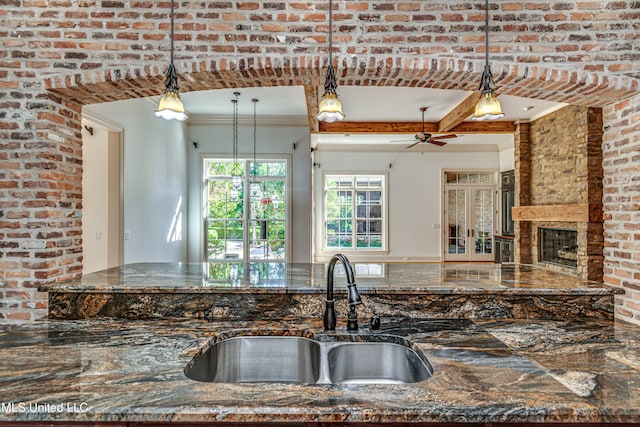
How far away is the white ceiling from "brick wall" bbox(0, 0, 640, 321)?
2.42m

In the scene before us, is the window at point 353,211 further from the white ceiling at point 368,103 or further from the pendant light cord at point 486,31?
the pendant light cord at point 486,31

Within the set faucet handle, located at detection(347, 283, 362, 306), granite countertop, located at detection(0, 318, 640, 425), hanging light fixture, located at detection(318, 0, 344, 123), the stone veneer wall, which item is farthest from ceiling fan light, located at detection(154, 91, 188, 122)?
the stone veneer wall

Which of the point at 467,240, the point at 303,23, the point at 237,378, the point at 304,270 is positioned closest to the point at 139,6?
the point at 303,23

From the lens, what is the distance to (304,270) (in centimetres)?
253

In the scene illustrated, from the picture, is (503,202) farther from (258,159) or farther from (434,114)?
(258,159)

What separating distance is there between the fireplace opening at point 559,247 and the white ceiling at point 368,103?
1892 mm

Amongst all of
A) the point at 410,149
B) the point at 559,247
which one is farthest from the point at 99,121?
the point at 410,149

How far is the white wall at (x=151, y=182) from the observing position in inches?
171

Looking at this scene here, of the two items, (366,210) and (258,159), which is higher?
(258,159)

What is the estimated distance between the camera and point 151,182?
5.03 m

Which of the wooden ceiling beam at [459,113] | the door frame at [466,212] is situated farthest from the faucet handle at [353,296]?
the door frame at [466,212]

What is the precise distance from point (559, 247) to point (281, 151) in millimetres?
4594

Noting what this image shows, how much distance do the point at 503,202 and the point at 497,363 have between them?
25.8 ft

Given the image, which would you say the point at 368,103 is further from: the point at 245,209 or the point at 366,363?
the point at 366,363
